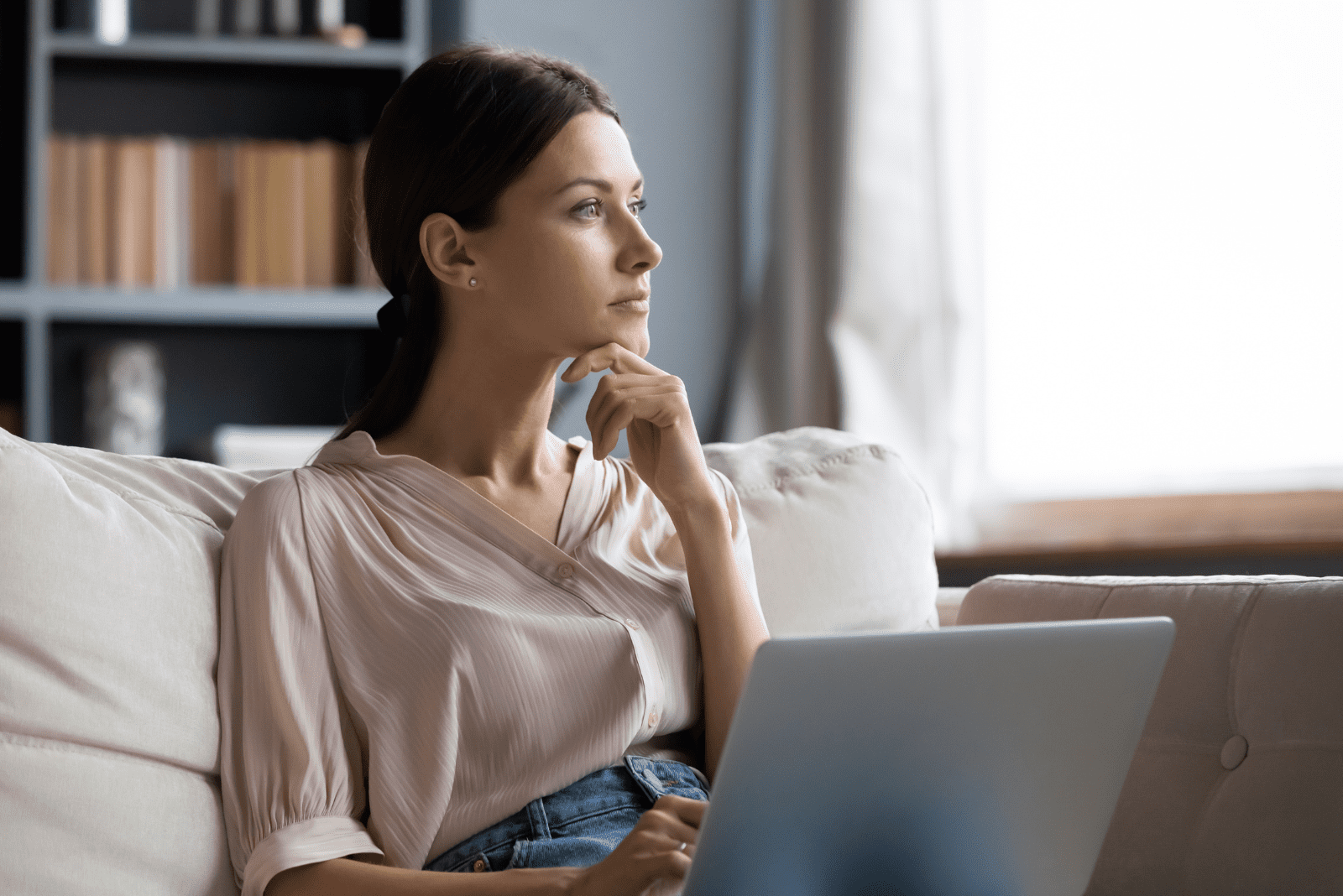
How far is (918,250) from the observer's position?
92.0 inches

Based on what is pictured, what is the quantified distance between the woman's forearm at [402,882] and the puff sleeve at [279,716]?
1cm

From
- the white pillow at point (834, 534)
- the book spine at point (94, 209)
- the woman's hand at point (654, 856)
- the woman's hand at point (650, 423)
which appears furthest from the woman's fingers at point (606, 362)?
the book spine at point (94, 209)

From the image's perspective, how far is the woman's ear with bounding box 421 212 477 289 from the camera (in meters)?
1.18

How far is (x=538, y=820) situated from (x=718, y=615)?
233 mm

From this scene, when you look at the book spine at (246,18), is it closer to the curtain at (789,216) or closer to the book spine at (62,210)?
the book spine at (62,210)

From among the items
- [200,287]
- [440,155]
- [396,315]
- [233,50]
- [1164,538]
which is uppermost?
[233,50]

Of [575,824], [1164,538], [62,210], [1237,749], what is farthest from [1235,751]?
[62,210]

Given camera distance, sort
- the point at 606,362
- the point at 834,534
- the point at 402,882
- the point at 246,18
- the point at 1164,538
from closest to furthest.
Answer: the point at 402,882, the point at 606,362, the point at 834,534, the point at 1164,538, the point at 246,18

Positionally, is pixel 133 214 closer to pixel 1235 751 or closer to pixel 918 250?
pixel 918 250

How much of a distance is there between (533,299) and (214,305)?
5.14 feet

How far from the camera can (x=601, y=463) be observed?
50.7 inches

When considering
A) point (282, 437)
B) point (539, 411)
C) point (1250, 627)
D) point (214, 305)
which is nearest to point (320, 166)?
point (214, 305)

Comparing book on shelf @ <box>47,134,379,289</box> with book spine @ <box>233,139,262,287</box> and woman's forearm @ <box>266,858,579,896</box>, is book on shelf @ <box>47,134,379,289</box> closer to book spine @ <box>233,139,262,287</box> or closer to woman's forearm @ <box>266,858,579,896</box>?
book spine @ <box>233,139,262,287</box>

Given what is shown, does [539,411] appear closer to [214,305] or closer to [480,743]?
[480,743]
